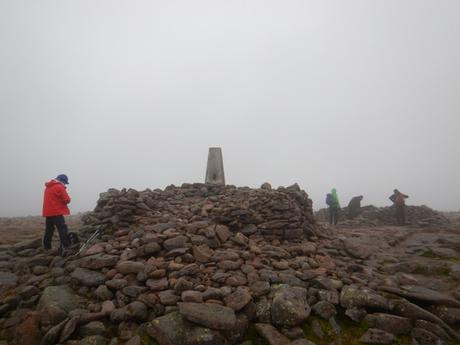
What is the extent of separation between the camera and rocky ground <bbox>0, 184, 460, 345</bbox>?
5633mm

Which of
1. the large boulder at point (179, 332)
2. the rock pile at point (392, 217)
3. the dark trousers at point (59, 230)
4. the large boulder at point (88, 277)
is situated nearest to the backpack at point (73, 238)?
the dark trousers at point (59, 230)

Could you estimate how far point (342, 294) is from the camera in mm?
6730

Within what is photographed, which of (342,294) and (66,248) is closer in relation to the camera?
(342,294)

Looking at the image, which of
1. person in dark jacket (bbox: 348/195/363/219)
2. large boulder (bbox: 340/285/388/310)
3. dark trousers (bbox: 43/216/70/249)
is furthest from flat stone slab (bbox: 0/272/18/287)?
person in dark jacket (bbox: 348/195/363/219)

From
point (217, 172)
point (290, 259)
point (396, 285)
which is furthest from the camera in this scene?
point (217, 172)

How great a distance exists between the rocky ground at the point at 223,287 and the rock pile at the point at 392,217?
Result: 33.9 feet

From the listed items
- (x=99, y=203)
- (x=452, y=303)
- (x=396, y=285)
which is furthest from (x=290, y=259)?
(x=99, y=203)

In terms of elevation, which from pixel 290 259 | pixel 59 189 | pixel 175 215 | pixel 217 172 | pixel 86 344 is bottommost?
pixel 86 344

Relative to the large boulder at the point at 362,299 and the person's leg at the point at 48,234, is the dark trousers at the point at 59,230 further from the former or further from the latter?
the large boulder at the point at 362,299

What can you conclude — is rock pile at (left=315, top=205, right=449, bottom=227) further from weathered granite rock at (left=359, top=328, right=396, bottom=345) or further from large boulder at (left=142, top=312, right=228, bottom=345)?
large boulder at (left=142, top=312, right=228, bottom=345)

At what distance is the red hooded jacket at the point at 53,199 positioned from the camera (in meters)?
8.95

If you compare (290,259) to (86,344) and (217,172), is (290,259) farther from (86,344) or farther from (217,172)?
(217,172)

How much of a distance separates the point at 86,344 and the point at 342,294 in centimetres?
568

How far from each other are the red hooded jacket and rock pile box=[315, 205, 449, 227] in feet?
62.0
